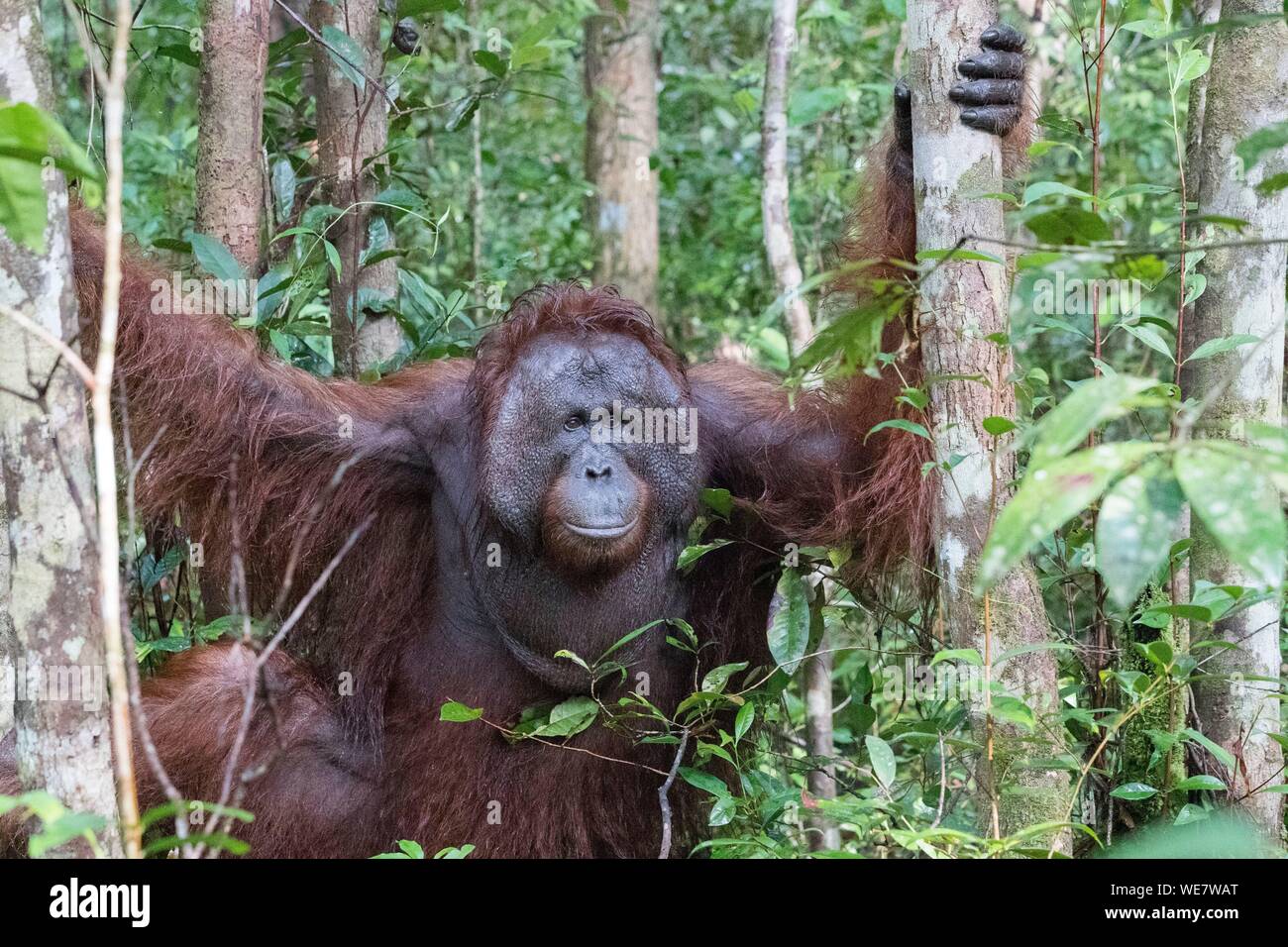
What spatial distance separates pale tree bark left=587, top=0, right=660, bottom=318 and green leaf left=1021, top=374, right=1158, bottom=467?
5.82 meters

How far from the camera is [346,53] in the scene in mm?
4230

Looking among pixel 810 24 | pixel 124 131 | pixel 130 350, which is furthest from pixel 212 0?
pixel 810 24

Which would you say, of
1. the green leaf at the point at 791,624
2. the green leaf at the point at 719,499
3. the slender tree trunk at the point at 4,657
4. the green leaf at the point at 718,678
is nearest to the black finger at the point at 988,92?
the green leaf at the point at 719,499

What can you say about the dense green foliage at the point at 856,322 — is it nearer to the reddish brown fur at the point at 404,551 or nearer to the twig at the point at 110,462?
the reddish brown fur at the point at 404,551

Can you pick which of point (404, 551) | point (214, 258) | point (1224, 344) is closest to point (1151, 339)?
point (1224, 344)

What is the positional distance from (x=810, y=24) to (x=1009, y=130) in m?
4.01

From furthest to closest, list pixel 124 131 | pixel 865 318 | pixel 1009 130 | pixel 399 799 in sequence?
pixel 124 131
pixel 399 799
pixel 1009 130
pixel 865 318

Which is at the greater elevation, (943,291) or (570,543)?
(943,291)

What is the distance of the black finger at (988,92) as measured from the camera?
3.07 meters

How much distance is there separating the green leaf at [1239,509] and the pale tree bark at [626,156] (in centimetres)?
596

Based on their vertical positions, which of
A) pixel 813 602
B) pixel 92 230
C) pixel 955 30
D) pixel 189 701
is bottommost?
pixel 189 701

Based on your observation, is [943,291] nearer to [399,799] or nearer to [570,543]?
[570,543]

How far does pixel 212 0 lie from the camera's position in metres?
3.98

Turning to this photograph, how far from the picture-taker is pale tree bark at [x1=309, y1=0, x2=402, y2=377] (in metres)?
4.48
